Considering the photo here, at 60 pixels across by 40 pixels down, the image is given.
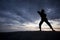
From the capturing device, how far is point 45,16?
12.4m

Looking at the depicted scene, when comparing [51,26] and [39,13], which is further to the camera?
[51,26]

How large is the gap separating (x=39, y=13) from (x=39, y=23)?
48.1 inches

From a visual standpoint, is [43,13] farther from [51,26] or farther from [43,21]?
[51,26]

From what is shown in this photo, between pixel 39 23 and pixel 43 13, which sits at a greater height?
pixel 43 13

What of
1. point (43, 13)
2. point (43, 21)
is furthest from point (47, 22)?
point (43, 13)

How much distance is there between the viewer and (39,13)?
12.2m

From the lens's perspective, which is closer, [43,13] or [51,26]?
[43,13]

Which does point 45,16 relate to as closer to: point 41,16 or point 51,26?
point 41,16

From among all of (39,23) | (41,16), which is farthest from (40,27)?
(41,16)

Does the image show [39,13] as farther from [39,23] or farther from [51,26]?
[51,26]

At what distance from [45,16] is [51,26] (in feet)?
4.76

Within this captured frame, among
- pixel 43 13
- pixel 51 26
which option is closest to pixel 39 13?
pixel 43 13

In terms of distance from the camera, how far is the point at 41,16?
12398 mm

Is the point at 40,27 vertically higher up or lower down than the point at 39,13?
lower down
